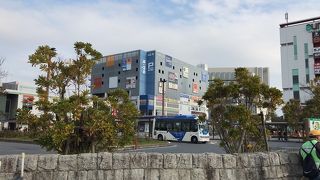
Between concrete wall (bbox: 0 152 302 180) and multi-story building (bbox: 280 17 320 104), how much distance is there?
7664 centimetres

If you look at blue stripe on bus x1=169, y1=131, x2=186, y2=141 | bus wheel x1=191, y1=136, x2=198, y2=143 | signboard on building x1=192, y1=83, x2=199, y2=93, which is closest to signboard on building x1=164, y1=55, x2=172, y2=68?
signboard on building x1=192, y1=83, x2=199, y2=93

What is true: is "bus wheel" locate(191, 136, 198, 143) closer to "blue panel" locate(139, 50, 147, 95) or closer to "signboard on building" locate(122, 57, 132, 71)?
"blue panel" locate(139, 50, 147, 95)

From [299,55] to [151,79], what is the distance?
122 ft

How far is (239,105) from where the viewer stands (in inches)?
461

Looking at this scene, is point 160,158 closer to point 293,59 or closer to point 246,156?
point 246,156

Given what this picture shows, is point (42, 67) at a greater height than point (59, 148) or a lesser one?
greater

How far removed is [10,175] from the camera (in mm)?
6715

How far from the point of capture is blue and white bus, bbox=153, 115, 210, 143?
3906cm

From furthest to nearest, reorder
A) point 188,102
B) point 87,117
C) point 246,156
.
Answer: point 188,102, point 87,117, point 246,156

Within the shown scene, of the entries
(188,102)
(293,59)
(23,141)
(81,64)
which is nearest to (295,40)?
(293,59)

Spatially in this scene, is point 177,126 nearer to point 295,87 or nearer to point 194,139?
point 194,139

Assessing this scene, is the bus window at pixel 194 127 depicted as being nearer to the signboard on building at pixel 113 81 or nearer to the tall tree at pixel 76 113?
the tall tree at pixel 76 113

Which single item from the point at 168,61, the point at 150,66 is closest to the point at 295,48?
the point at 168,61

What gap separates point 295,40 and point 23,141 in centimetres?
7054
